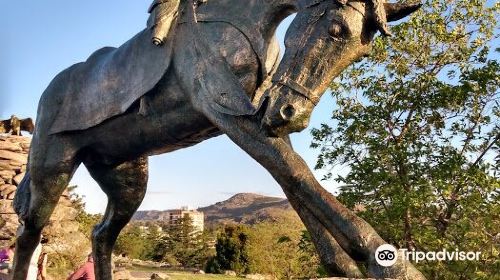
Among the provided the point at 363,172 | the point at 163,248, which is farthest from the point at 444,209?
the point at 163,248

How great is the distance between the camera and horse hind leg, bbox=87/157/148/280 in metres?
3.44

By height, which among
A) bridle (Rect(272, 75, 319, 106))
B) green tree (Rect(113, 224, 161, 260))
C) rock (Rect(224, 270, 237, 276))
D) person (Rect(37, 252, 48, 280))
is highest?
green tree (Rect(113, 224, 161, 260))

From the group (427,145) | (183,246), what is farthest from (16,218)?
(183,246)

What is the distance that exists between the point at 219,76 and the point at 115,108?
0.72 m

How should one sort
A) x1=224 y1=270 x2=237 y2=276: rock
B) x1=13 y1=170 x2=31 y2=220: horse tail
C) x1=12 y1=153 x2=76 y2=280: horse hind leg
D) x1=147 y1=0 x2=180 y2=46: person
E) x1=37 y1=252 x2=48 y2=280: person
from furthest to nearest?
x1=224 y1=270 x2=237 y2=276: rock, x1=37 y1=252 x2=48 y2=280: person, x1=13 y1=170 x2=31 y2=220: horse tail, x1=12 y1=153 x2=76 y2=280: horse hind leg, x1=147 y1=0 x2=180 y2=46: person

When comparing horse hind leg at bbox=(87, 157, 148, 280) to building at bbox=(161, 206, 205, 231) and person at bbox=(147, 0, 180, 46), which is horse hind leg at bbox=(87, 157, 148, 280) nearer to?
person at bbox=(147, 0, 180, 46)

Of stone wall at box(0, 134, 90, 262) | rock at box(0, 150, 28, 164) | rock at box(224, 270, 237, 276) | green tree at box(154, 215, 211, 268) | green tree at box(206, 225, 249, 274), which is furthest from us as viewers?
green tree at box(154, 215, 211, 268)

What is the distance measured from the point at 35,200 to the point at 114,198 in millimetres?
511

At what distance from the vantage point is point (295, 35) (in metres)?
2.21

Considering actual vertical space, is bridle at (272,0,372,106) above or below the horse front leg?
above

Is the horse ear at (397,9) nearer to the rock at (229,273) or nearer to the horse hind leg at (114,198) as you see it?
the horse hind leg at (114,198)

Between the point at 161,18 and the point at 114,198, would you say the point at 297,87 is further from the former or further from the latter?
the point at 114,198

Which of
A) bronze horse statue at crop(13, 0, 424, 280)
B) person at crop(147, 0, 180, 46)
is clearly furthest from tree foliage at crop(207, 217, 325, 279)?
person at crop(147, 0, 180, 46)

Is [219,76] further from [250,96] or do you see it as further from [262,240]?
[262,240]
